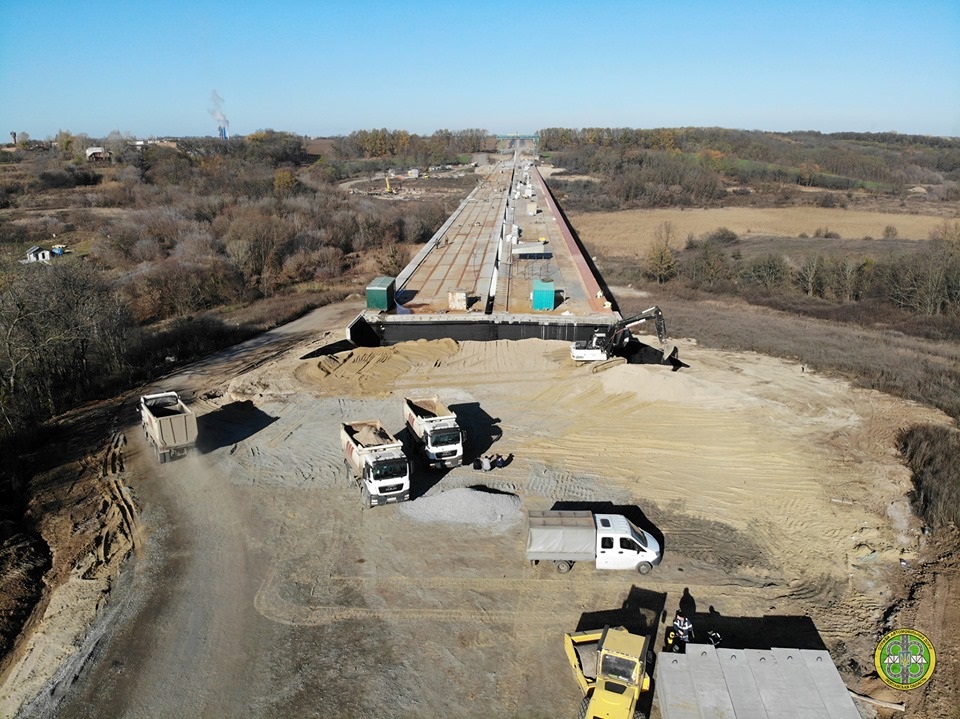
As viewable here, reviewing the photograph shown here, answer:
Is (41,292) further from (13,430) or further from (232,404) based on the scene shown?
(232,404)

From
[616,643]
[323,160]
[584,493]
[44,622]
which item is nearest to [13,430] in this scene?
[44,622]

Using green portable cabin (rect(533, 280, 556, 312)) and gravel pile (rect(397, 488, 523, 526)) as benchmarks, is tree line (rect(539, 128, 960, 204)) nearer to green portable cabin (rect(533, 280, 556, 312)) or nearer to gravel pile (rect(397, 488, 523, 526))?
green portable cabin (rect(533, 280, 556, 312))

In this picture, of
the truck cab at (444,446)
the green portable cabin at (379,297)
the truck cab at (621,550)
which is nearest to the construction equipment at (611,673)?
the truck cab at (621,550)

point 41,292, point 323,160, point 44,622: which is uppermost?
point 323,160

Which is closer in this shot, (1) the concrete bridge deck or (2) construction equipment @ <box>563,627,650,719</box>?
(2) construction equipment @ <box>563,627,650,719</box>

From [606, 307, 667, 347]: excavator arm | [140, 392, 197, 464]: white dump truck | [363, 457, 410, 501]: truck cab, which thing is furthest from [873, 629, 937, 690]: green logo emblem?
[140, 392, 197, 464]: white dump truck

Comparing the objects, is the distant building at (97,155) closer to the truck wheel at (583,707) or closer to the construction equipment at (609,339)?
the construction equipment at (609,339)
